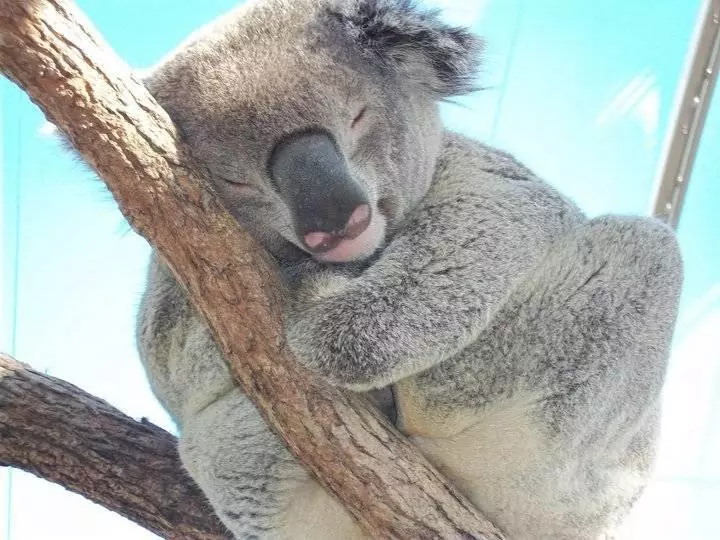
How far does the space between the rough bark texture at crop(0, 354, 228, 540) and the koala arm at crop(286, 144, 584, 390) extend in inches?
44.0

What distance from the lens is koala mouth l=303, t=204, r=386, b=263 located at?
6.26 feet

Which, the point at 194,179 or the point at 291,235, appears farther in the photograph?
the point at 291,235

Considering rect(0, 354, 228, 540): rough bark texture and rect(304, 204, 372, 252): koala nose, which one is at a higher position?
rect(304, 204, 372, 252): koala nose

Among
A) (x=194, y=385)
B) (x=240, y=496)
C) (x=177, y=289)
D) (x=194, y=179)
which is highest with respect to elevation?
(x=194, y=179)

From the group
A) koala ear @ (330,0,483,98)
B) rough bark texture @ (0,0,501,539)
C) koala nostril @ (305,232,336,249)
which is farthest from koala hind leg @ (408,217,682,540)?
koala ear @ (330,0,483,98)

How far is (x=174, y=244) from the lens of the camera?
1790mm

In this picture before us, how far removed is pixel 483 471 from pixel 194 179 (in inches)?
41.8

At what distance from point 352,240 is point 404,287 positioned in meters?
0.18

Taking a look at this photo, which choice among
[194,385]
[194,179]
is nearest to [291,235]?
[194,179]

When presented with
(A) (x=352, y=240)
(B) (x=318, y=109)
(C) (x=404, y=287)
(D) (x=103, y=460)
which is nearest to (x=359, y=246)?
(A) (x=352, y=240)

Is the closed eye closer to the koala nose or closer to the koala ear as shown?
the koala ear

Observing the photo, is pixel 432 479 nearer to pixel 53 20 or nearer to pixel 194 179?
pixel 194 179

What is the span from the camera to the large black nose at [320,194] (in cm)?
189

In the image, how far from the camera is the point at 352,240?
1.97m
